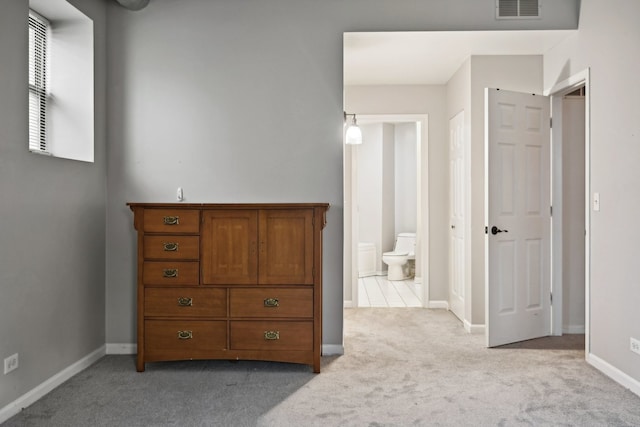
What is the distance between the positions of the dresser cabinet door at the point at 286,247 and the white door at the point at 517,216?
153 cm

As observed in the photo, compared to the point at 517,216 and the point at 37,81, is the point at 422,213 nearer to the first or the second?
the point at 517,216

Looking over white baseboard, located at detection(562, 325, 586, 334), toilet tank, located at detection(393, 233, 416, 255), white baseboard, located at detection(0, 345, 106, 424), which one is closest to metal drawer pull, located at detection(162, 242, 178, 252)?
white baseboard, located at detection(0, 345, 106, 424)

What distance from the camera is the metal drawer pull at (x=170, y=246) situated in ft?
11.8

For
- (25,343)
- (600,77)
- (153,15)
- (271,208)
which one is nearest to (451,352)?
(271,208)

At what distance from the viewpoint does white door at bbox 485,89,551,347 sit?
4266 mm

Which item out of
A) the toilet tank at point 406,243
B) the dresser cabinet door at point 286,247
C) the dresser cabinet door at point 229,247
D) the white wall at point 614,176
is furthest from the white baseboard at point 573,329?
the toilet tank at point 406,243

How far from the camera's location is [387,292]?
683 cm

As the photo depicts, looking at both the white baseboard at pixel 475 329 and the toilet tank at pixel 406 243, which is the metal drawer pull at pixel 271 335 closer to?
the white baseboard at pixel 475 329

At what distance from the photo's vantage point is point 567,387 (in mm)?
3320

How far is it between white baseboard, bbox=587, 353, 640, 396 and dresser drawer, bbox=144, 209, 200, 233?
280 centimetres

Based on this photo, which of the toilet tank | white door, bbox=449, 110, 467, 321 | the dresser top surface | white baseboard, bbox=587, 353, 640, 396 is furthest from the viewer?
the toilet tank

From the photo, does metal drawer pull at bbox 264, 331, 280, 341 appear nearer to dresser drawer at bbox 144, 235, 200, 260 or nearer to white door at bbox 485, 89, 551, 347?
dresser drawer at bbox 144, 235, 200, 260

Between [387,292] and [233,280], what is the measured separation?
3.57 metres

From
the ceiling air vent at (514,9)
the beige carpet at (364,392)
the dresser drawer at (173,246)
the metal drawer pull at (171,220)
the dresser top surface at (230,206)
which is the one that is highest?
the ceiling air vent at (514,9)
